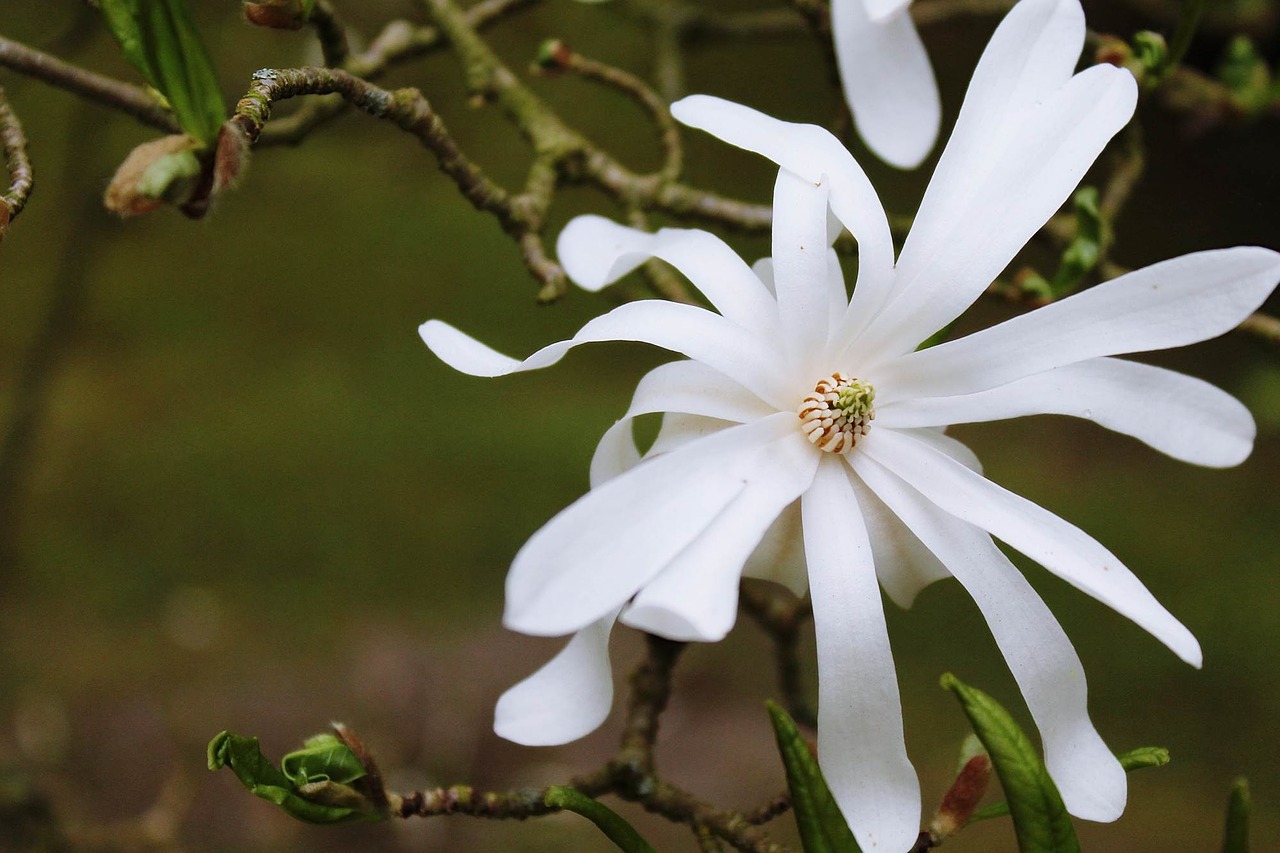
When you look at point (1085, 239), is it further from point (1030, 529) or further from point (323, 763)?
point (323, 763)

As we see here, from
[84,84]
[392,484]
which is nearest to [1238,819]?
[84,84]

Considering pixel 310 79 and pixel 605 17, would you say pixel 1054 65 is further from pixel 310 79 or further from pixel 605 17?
pixel 605 17

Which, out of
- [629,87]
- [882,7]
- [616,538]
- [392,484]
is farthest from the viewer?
[392,484]

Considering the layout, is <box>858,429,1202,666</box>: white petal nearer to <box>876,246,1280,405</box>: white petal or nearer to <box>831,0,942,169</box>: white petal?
<box>876,246,1280,405</box>: white petal

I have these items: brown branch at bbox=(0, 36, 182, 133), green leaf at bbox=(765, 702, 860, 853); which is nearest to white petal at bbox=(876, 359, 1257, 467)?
green leaf at bbox=(765, 702, 860, 853)

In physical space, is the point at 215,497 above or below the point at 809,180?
below

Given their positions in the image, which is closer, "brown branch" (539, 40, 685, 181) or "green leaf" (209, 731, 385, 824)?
"green leaf" (209, 731, 385, 824)

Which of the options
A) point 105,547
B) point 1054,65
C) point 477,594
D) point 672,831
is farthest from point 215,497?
point 1054,65
